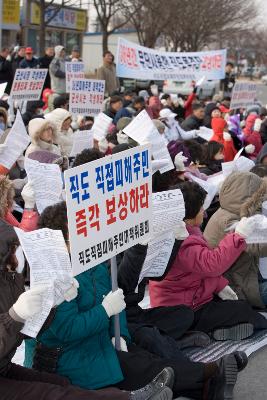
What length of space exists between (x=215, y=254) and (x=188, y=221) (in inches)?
13.3

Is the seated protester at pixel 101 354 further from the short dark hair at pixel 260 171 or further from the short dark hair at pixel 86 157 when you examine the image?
the short dark hair at pixel 260 171

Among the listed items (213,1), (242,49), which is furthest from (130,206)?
(242,49)

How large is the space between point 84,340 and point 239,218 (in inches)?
77.3

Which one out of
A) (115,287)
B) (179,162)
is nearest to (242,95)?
(179,162)

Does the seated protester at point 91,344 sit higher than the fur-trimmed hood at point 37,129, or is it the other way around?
the fur-trimmed hood at point 37,129

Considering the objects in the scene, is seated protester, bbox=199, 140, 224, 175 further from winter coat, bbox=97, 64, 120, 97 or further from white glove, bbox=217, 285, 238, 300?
winter coat, bbox=97, 64, 120, 97

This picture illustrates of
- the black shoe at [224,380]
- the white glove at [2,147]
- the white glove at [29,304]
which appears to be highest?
the white glove at [29,304]

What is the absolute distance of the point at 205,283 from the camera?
5.04 m

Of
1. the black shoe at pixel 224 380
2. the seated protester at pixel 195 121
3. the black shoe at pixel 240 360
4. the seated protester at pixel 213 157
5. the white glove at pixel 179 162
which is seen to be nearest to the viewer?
the black shoe at pixel 224 380

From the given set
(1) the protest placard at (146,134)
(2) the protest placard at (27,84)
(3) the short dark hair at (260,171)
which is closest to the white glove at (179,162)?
(1) the protest placard at (146,134)

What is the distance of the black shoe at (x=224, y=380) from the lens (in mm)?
4102

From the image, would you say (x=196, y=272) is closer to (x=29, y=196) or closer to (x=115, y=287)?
(x=115, y=287)

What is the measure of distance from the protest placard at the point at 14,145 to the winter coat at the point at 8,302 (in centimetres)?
293

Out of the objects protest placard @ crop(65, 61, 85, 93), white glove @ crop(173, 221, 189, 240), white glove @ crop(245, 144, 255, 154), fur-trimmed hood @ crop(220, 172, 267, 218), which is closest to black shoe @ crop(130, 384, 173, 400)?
white glove @ crop(173, 221, 189, 240)
